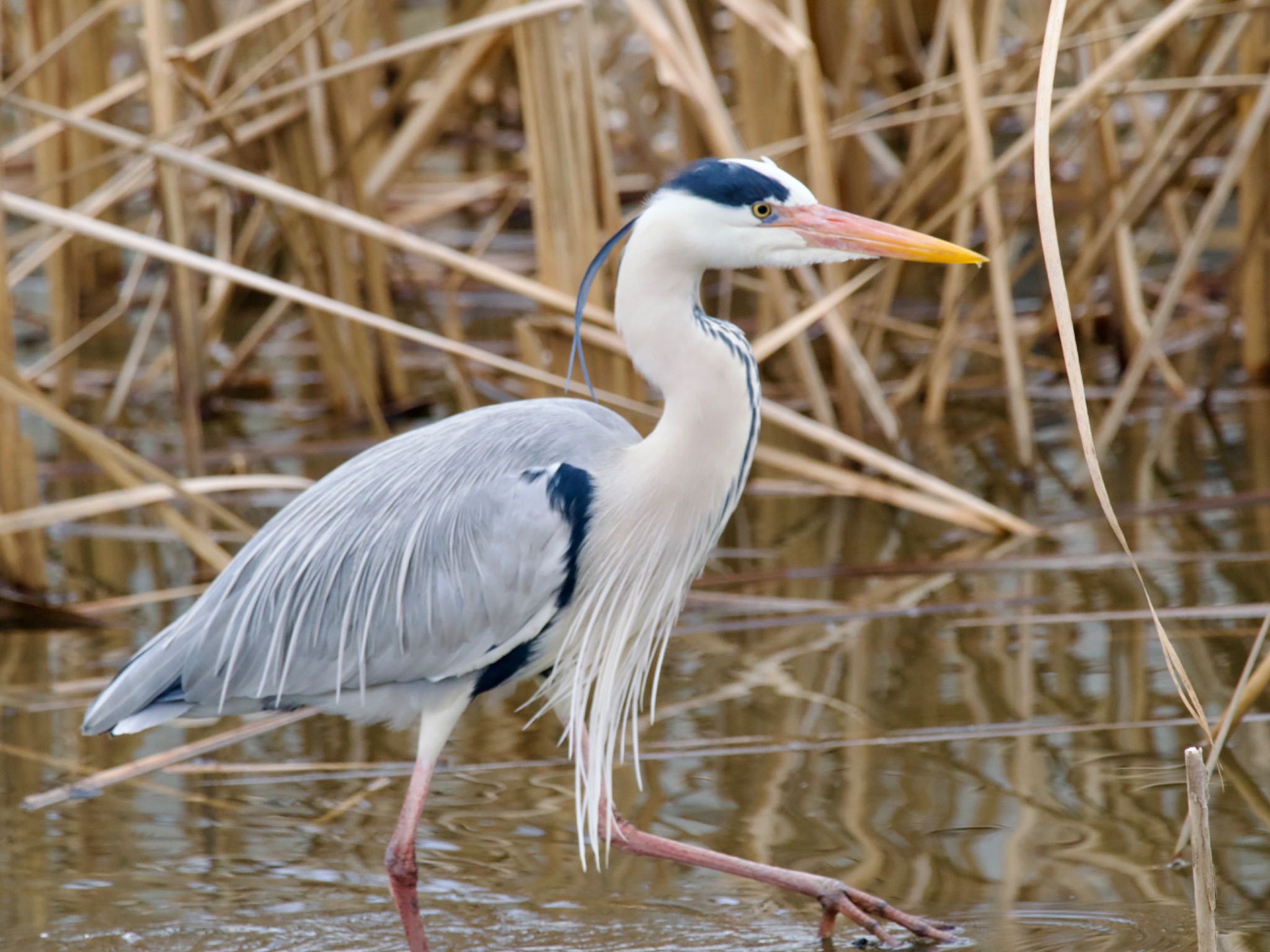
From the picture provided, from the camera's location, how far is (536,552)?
3.21 m

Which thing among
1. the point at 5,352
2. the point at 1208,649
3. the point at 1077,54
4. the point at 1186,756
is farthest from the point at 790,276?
the point at 1186,756

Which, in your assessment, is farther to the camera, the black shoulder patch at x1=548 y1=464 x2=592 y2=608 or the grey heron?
the black shoulder patch at x1=548 y1=464 x2=592 y2=608

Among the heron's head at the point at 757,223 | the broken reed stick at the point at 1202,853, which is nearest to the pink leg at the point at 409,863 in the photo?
the heron's head at the point at 757,223

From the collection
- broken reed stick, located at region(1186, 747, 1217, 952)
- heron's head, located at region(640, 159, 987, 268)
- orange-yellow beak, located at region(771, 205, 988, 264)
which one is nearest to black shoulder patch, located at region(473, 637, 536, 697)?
heron's head, located at region(640, 159, 987, 268)

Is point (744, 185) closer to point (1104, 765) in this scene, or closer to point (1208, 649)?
point (1104, 765)

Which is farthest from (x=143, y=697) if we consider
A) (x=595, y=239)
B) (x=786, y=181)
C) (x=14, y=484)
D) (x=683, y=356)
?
(x=595, y=239)

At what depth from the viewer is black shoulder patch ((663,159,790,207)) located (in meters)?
3.02

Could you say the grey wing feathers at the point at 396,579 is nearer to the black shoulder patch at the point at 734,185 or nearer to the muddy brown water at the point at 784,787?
the muddy brown water at the point at 784,787

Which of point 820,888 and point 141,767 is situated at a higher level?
point 141,767

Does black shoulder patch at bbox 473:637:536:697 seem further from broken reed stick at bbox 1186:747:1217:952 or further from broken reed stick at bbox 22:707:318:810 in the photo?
broken reed stick at bbox 1186:747:1217:952

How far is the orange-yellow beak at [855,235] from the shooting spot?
297 cm

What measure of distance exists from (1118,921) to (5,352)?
9.99 ft

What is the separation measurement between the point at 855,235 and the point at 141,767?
1994 mm

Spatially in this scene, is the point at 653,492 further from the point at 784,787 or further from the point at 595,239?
the point at 595,239
